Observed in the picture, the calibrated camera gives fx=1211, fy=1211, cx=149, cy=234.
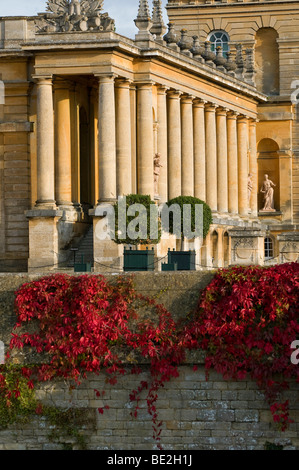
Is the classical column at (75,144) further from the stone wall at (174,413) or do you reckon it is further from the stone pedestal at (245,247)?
the stone wall at (174,413)

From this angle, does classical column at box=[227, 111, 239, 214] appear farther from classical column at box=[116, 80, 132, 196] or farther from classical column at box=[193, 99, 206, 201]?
classical column at box=[116, 80, 132, 196]

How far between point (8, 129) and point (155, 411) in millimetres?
23647

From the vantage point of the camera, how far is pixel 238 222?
61.0m

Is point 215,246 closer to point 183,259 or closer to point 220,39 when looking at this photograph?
point 183,259

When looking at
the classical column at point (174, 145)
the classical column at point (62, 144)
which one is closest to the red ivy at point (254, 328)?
the classical column at point (62, 144)

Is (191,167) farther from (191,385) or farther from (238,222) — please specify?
(191,385)

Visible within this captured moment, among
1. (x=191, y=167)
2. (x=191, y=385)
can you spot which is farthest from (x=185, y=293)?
(x=191, y=167)

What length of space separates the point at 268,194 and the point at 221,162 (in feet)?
25.6

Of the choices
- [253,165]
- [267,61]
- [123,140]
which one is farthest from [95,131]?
[267,61]

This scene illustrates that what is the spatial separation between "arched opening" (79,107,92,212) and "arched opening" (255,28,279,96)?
849 inches

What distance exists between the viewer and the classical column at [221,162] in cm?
6097

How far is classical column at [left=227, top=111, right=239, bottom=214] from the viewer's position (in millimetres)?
63188

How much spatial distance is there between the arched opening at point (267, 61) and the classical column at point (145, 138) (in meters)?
22.7

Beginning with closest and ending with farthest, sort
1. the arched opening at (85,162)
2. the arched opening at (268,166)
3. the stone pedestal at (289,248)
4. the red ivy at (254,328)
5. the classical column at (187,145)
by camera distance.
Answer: the red ivy at (254,328) → the stone pedestal at (289,248) → the arched opening at (85,162) → the classical column at (187,145) → the arched opening at (268,166)
